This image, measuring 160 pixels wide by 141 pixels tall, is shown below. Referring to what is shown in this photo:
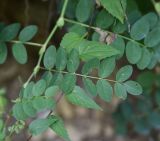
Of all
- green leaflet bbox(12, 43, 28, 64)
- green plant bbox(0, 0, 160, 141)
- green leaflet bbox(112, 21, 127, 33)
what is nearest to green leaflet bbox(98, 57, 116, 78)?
green plant bbox(0, 0, 160, 141)

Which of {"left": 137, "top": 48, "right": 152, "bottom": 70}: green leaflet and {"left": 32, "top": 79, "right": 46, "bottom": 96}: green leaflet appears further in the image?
{"left": 137, "top": 48, "right": 152, "bottom": 70}: green leaflet

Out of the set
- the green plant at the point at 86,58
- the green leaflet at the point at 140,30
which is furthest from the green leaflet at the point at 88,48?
the green leaflet at the point at 140,30

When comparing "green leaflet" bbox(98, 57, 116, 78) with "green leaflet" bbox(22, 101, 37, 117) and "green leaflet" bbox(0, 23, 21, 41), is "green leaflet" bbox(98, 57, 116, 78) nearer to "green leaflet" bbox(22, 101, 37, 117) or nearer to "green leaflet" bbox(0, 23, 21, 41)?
"green leaflet" bbox(22, 101, 37, 117)

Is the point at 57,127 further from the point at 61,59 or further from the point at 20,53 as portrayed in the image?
the point at 20,53

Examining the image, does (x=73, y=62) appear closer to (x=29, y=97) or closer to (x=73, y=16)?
(x=29, y=97)

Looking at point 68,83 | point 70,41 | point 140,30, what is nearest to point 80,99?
point 68,83
